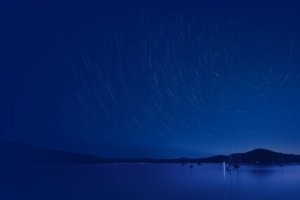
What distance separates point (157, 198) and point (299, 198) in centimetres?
1032

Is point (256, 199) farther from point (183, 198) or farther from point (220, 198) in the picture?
point (183, 198)

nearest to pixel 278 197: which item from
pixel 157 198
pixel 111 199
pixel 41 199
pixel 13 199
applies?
pixel 157 198

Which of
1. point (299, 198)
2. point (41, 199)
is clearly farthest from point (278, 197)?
point (41, 199)

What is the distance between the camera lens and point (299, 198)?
92.6 ft

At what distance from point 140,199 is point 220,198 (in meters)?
5.88

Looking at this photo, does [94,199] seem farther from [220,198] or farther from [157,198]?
[220,198]

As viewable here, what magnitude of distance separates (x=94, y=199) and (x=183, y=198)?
21.6ft

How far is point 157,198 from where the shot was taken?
1141 inches

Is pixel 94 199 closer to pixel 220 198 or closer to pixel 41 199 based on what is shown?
pixel 41 199

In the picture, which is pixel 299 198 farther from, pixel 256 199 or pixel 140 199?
pixel 140 199

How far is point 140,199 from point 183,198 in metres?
3.18

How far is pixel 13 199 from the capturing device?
29.6 metres

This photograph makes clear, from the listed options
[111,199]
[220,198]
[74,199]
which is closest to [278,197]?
[220,198]

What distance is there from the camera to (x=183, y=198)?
2872 cm
